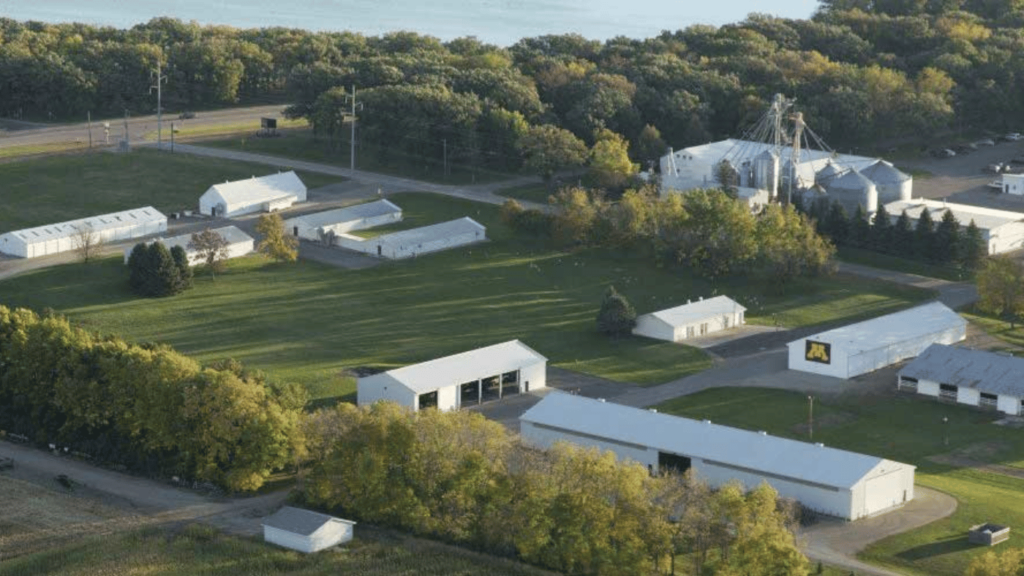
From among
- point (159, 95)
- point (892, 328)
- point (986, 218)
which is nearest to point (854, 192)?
point (986, 218)

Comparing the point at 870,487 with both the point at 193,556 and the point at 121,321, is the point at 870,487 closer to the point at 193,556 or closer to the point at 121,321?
the point at 193,556

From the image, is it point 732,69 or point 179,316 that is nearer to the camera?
point 179,316

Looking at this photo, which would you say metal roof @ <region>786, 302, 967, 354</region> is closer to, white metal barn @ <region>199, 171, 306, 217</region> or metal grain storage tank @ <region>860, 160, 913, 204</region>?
metal grain storage tank @ <region>860, 160, 913, 204</region>

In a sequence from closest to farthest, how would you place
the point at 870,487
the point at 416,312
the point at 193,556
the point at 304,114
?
the point at 193,556 < the point at 870,487 < the point at 416,312 < the point at 304,114

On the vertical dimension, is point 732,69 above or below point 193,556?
above

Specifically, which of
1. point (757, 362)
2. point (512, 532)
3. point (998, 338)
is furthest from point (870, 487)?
point (998, 338)

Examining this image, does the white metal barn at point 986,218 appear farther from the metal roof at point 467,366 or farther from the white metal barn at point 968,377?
the metal roof at point 467,366

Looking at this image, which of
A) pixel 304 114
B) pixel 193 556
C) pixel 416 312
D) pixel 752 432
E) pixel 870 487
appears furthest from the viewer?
pixel 304 114
